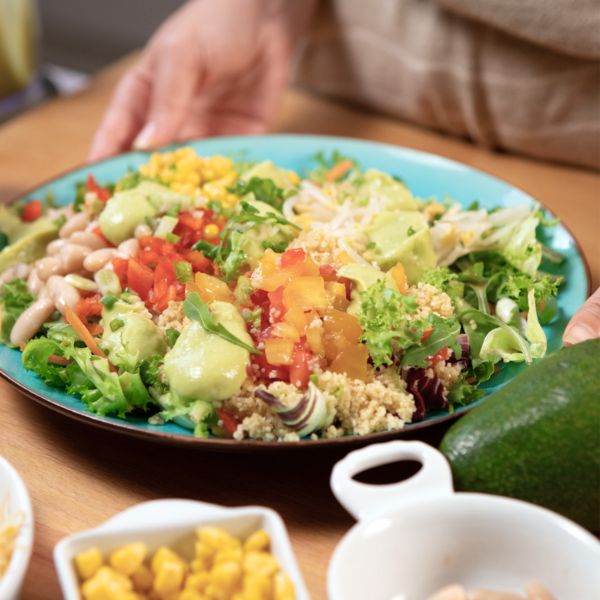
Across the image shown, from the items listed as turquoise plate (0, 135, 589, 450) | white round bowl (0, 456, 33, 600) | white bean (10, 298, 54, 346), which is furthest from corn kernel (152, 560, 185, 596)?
white bean (10, 298, 54, 346)

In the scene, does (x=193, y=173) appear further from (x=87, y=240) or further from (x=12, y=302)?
(x=12, y=302)

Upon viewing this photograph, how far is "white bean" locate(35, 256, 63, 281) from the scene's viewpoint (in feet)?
5.99

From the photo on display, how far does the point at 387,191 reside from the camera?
2.05m

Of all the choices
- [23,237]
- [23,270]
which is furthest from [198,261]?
[23,237]

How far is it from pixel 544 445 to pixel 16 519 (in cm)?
77

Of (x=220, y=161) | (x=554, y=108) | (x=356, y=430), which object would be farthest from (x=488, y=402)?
(x=554, y=108)

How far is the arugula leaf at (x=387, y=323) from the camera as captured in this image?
1.49 m

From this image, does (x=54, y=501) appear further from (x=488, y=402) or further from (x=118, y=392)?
(x=488, y=402)

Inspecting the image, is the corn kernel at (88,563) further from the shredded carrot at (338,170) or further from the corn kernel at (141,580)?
the shredded carrot at (338,170)

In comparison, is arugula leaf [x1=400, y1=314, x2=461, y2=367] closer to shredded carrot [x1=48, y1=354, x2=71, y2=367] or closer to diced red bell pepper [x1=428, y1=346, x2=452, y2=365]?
diced red bell pepper [x1=428, y1=346, x2=452, y2=365]

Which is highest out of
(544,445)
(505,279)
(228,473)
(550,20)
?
(550,20)

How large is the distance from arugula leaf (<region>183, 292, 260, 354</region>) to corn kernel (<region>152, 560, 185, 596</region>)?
464mm

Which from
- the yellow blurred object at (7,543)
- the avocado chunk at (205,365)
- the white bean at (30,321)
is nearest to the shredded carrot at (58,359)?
the white bean at (30,321)

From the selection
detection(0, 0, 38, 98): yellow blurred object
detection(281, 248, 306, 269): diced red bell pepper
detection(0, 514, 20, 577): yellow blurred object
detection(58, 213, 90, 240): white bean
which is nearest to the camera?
detection(0, 514, 20, 577): yellow blurred object
